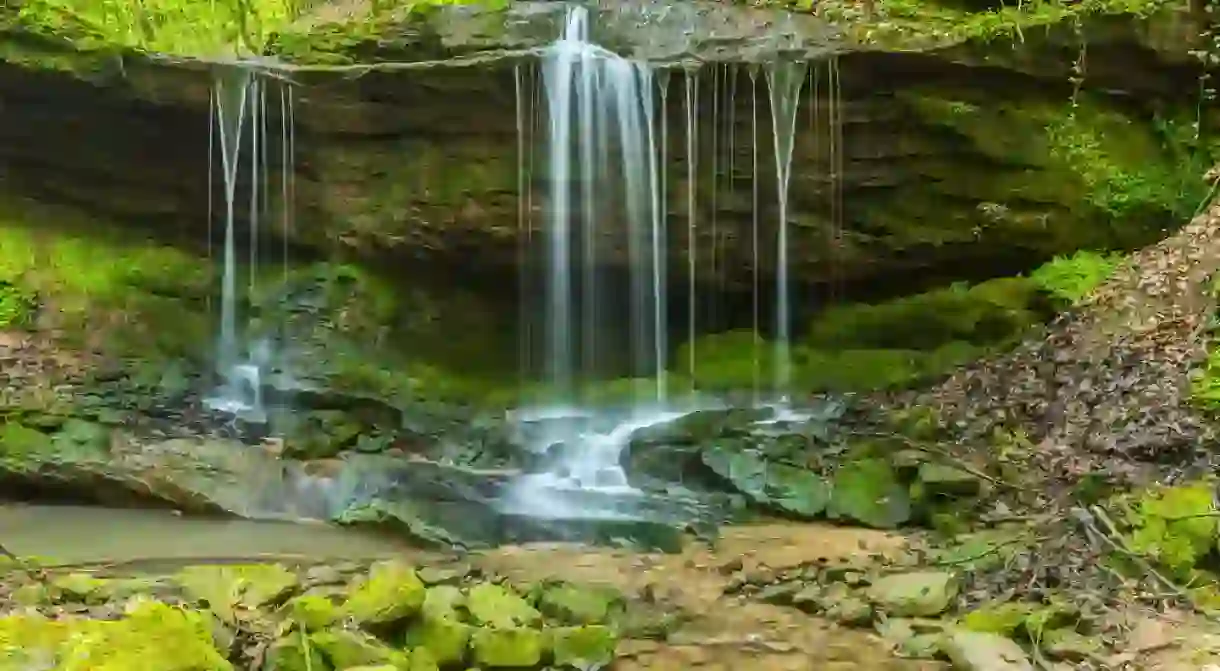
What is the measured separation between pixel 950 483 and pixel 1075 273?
368cm

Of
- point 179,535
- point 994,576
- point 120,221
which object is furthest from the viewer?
point 120,221

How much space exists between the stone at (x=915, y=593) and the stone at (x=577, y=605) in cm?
140

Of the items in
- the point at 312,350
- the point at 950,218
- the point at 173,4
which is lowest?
the point at 312,350

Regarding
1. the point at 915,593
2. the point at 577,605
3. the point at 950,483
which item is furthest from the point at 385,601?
the point at 950,483

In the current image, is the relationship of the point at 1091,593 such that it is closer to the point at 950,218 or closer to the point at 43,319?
the point at 950,218

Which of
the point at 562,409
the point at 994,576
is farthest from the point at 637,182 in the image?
the point at 994,576

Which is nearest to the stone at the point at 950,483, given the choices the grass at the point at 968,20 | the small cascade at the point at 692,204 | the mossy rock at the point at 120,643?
the grass at the point at 968,20

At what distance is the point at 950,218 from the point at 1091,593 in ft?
19.5

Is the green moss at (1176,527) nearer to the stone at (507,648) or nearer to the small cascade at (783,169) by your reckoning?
the stone at (507,648)

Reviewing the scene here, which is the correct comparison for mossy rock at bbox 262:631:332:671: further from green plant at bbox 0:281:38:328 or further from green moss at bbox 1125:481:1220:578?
green plant at bbox 0:281:38:328

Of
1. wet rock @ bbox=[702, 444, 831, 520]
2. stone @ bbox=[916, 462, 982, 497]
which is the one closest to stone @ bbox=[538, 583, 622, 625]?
wet rock @ bbox=[702, 444, 831, 520]

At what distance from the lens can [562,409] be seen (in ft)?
37.0

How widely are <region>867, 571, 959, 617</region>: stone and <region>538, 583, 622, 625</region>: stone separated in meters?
1.40

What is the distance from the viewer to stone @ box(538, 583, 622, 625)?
5137 mm
